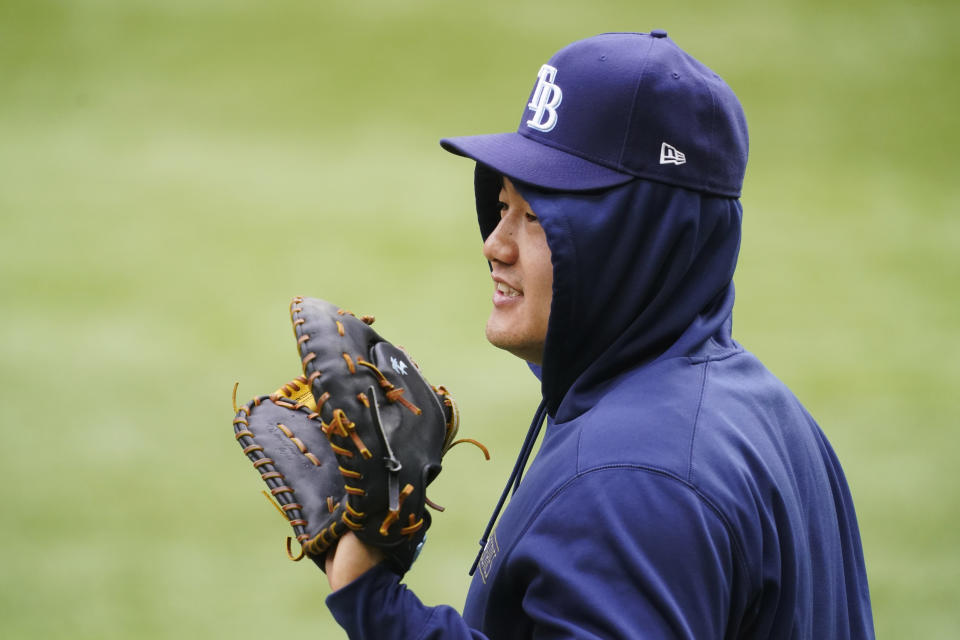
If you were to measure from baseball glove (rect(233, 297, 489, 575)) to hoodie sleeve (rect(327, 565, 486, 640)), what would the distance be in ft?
0.21

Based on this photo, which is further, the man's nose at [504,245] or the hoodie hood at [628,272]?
the man's nose at [504,245]

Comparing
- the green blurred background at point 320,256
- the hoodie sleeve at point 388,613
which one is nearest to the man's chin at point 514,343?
the hoodie sleeve at point 388,613

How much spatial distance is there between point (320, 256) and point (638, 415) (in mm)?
2185

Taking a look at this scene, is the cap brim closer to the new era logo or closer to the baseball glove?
the new era logo

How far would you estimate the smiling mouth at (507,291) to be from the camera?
1.32m

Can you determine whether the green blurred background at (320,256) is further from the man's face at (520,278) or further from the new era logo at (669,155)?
the new era logo at (669,155)

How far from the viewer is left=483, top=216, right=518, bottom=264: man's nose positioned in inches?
51.7

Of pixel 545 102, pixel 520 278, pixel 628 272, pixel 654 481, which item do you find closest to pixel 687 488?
pixel 654 481

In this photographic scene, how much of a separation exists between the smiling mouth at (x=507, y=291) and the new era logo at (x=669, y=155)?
0.26 m

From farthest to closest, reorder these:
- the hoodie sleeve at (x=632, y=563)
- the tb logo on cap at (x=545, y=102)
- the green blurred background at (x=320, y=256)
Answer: the green blurred background at (x=320, y=256)
the tb logo on cap at (x=545, y=102)
the hoodie sleeve at (x=632, y=563)

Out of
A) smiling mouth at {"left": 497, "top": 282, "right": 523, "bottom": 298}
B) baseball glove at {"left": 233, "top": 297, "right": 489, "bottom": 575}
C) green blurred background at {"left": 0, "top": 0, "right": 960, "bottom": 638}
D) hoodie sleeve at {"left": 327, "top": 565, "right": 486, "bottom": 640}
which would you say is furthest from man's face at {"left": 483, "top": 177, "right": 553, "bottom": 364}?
green blurred background at {"left": 0, "top": 0, "right": 960, "bottom": 638}

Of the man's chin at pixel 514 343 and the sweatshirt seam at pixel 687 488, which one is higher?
the man's chin at pixel 514 343

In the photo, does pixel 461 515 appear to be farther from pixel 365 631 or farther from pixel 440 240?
pixel 365 631

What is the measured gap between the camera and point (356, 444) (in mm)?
1170
